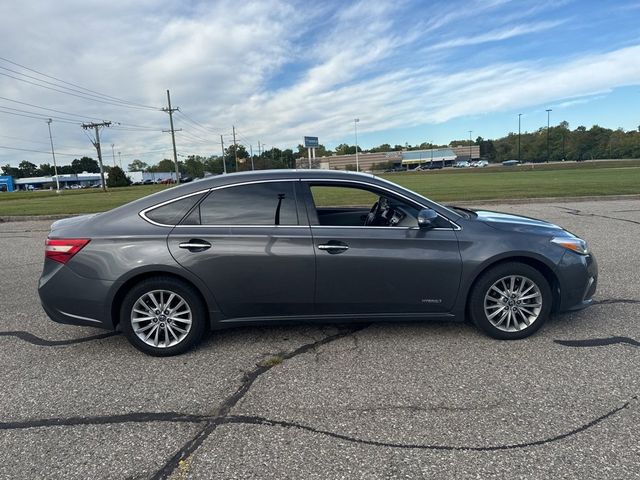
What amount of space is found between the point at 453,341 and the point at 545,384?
86 cm

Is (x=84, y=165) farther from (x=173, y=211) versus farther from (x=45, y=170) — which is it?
(x=173, y=211)

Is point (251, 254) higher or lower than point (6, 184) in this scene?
lower

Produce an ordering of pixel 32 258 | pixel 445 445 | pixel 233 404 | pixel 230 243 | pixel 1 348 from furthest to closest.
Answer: pixel 32 258
pixel 1 348
pixel 230 243
pixel 233 404
pixel 445 445

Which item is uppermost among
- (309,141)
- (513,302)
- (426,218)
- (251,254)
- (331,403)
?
(309,141)

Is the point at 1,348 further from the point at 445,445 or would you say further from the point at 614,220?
the point at 614,220

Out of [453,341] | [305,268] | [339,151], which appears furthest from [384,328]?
[339,151]

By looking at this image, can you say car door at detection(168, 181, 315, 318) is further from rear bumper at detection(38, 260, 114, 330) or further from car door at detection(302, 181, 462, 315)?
rear bumper at detection(38, 260, 114, 330)

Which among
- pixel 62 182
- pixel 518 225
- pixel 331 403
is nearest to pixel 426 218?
pixel 518 225

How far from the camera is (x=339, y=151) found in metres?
160

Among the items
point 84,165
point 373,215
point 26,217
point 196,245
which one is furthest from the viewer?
point 84,165

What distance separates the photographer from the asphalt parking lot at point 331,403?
7.43 feet

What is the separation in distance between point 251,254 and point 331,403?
53.9 inches

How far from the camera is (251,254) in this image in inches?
137

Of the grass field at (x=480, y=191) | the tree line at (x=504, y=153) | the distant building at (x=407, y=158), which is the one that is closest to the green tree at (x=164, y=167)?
the tree line at (x=504, y=153)
